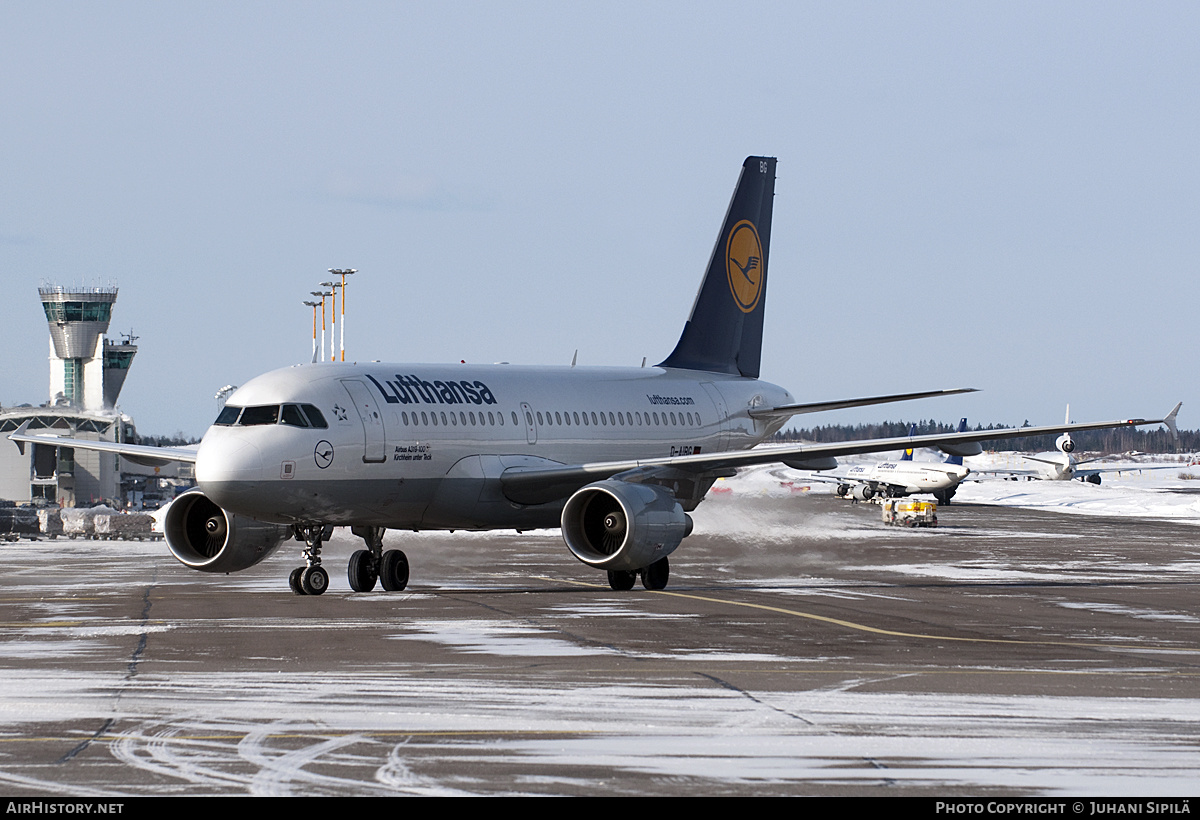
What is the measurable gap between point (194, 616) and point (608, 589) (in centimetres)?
895

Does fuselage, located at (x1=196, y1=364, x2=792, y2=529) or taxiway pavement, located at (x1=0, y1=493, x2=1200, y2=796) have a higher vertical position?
fuselage, located at (x1=196, y1=364, x2=792, y2=529)

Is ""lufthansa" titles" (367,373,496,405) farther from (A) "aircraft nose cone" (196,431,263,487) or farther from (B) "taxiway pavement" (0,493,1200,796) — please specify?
(B) "taxiway pavement" (0,493,1200,796)

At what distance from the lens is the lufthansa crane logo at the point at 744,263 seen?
131 ft

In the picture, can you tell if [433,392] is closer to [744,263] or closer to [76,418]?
[744,263]

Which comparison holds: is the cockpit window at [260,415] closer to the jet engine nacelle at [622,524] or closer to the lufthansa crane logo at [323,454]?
the lufthansa crane logo at [323,454]

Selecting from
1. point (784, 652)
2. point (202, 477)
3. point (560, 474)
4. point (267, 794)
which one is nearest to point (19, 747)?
point (267, 794)

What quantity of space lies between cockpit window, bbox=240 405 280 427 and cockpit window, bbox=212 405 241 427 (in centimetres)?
16

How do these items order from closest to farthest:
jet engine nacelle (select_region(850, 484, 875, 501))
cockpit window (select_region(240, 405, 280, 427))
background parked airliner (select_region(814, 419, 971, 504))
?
cockpit window (select_region(240, 405, 280, 427)), background parked airliner (select_region(814, 419, 971, 504)), jet engine nacelle (select_region(850, 484, 875, 501))

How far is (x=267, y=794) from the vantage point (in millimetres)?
9789

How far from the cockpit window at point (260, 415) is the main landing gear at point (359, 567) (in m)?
2.57

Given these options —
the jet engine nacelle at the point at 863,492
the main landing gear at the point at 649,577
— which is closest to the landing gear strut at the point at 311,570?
the main landing gear at the point at 649,577

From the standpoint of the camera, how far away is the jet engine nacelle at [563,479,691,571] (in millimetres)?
27000

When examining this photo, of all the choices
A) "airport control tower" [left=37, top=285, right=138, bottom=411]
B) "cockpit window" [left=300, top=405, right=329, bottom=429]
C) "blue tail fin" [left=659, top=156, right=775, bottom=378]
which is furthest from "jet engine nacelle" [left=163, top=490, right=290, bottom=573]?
"airport control tower" [left=37, top=285, right=138, bottom=411]
